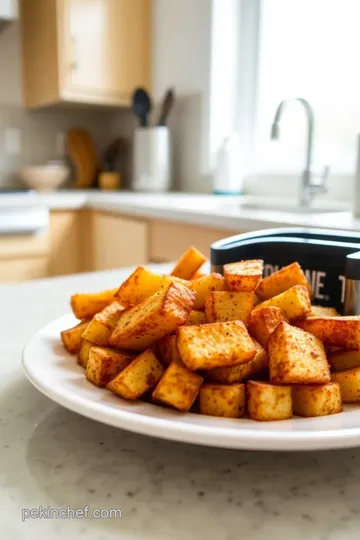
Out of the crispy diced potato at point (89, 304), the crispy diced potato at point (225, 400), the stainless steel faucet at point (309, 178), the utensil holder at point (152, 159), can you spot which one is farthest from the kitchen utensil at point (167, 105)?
the crispy diced potato at point (225, 400)

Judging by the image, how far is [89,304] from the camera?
2.10 feet

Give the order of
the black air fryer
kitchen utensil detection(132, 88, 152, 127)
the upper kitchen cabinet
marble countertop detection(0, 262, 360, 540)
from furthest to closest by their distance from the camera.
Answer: kitchen utensil detection(132, 88, 152, 127), the upper kitchen cabinet, the black air fryer, marble countertop detection(0, 262, 360, 540)

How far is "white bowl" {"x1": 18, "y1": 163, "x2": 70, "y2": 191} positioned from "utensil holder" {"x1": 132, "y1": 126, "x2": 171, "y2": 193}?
1.55 feet

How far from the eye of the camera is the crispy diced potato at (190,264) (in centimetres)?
70

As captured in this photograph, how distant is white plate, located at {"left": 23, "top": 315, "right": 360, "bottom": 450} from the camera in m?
0.38

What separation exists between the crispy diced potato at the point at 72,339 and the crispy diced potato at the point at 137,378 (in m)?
0.12

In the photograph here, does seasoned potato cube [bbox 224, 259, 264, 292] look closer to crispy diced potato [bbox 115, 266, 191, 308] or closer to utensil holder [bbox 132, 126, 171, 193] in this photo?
crispy diced potato [bbox 115, 266, 191, 308]

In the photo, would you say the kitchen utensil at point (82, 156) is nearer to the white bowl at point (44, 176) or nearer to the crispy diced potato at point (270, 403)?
the white bowl at point (44, 176)

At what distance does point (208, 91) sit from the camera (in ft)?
9.70

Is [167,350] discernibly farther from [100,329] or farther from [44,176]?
[44,176]

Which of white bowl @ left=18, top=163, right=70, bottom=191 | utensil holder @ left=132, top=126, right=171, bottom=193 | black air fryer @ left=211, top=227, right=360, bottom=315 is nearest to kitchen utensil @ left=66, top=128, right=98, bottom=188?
white bowl @ left=18, top=163, right=70, bottom=191

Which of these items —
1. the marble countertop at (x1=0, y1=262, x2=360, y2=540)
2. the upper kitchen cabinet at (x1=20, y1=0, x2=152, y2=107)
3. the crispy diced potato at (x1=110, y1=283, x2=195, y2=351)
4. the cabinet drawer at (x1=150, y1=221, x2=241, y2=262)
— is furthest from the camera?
the upper kitchen cabinet at (x1=20, y1=0, x2=152, y2=107)

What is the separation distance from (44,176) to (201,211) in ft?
5.16

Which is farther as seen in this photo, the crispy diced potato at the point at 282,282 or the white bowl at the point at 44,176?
the white bowl at the point at 44,176
